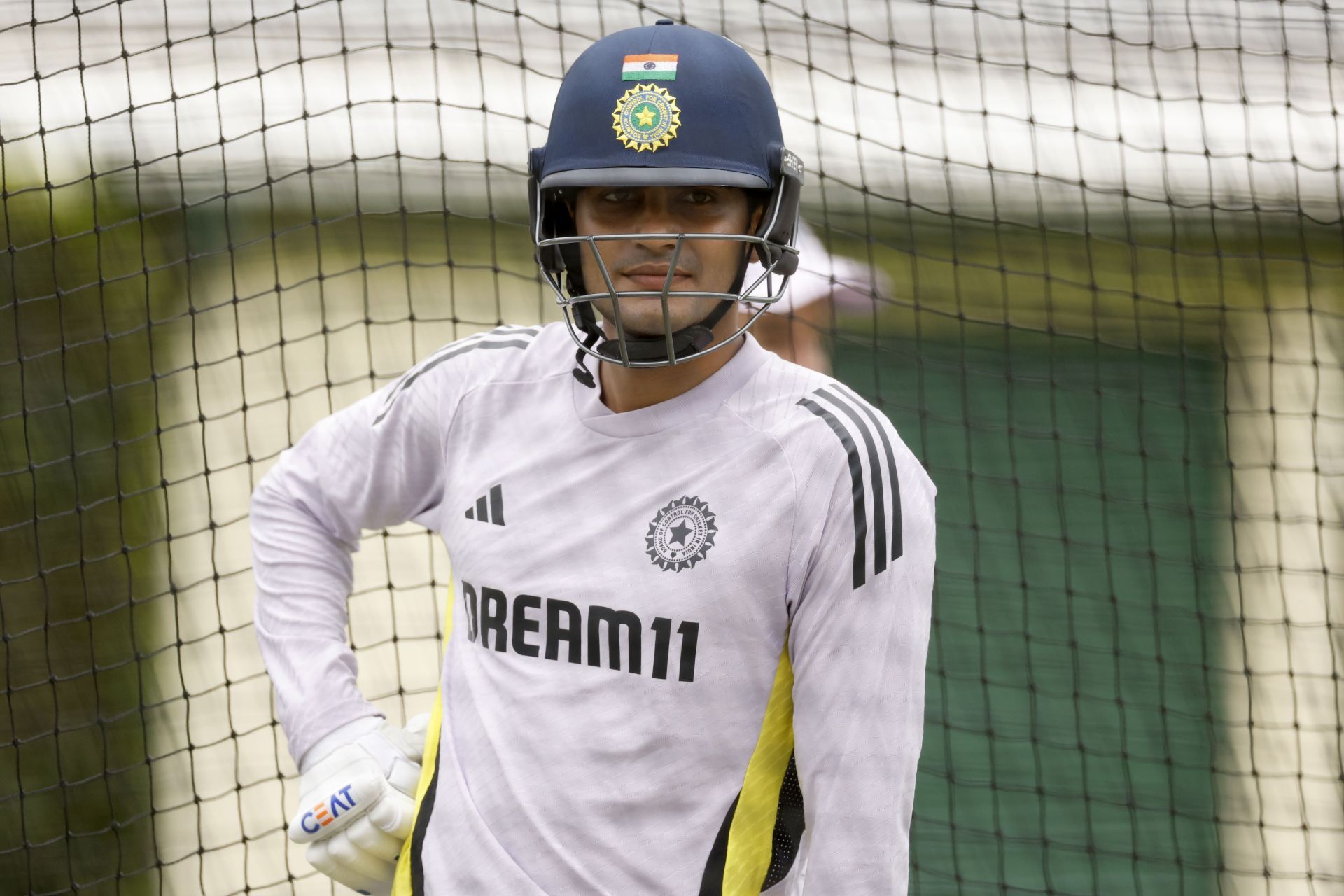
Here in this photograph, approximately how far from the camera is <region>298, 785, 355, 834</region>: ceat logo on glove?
1.69 meters

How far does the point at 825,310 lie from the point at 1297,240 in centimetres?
220

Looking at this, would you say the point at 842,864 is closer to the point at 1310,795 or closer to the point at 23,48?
the point at 23,48

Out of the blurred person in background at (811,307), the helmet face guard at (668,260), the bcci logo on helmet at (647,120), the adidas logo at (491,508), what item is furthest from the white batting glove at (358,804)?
the blurred person in background at (811,307)

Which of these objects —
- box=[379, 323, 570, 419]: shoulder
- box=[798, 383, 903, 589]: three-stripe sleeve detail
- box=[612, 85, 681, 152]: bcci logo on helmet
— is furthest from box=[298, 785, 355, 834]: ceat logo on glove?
box=[612, 85, 681, 152]: bcci logo on helmet

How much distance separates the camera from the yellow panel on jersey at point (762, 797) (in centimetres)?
149

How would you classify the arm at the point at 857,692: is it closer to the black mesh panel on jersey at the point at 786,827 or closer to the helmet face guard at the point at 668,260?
the black mesh panel on jersey at the point at 786,827

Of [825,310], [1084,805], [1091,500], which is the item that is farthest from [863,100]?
[1084,805]

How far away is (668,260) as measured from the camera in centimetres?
157

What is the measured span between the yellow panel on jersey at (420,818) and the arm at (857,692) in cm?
47

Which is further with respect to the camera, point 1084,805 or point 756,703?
point 1084,805

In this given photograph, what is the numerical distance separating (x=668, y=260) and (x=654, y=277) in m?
0.03

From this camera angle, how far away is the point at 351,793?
169 centimetres

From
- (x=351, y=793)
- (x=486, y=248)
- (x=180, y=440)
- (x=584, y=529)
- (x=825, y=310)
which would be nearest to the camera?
(x=584, y=529)

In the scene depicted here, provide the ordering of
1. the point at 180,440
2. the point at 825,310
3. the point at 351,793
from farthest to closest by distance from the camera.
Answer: the point at 180,440
the point at 825,310
the point at 351,793
